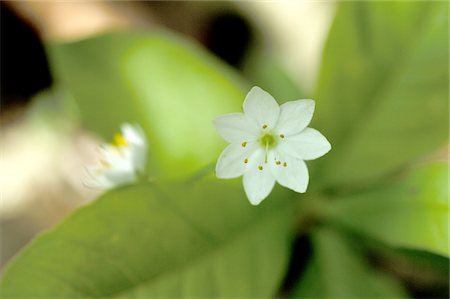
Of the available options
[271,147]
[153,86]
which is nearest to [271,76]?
[153,86]

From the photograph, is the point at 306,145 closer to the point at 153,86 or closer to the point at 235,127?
the point at 235,127

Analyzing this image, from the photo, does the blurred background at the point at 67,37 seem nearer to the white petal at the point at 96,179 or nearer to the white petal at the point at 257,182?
the white petal at the point at 96,179

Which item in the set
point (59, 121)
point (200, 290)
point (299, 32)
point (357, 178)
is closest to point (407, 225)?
point (357, 178)

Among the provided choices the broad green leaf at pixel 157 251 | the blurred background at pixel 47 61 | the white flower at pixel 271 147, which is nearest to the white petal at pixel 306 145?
the white flower at pixel 271 147

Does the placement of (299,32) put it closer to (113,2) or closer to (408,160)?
(113,2)

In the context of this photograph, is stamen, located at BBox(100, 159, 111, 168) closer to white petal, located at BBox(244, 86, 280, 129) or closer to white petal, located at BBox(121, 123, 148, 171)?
white petal, located at BBox(121, 123, 148, 171)

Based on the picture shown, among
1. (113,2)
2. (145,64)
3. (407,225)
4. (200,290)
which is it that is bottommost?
(200,290)
